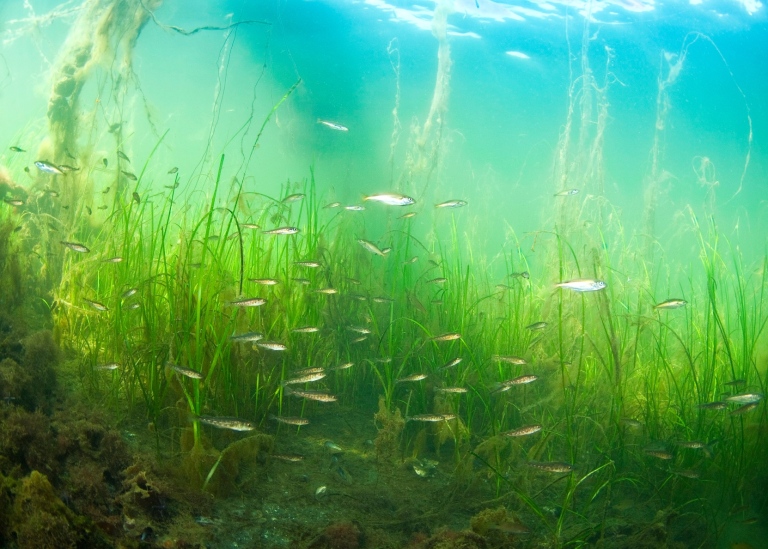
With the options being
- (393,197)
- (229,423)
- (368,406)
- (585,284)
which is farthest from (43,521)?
(393,197)

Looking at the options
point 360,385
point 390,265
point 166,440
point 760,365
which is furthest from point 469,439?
point 760,365

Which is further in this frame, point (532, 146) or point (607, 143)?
point (532, 146)

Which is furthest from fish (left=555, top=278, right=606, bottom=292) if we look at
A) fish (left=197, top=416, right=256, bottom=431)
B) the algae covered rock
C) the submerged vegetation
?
the algae covered rock

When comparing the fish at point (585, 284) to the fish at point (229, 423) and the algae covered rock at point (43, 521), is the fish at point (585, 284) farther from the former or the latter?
the algae covered rock at point (43, 521)

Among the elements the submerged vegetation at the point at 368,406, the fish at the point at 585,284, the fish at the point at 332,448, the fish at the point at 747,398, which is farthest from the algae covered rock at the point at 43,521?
the fish at the point at 747,398

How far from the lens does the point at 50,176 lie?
31.1 ft

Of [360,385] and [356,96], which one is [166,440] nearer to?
[360,385]

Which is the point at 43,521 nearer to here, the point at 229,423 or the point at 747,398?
the point at 229,423

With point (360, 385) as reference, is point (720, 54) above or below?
above

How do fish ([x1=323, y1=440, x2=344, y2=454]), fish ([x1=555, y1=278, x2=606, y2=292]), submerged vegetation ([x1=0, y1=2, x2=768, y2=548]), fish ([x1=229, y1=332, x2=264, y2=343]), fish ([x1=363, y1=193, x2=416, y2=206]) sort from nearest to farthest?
submerged vegetation ([x1=0, y1=2, x2=768, y2=548]) → fish ([x1=229, y1=332, x2=264, y2=343]) → fish ([x1=555, y1=278, x2=606, y2=292]) → fish ([x1=323, y1=440, x2=344, y2=454]) → fish ([x1=363, y1=193, x2=416, y2=206])

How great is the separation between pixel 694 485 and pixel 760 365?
246 cm

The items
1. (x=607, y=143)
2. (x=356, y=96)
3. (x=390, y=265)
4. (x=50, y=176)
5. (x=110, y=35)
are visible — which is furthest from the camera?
(x=607, y=143)

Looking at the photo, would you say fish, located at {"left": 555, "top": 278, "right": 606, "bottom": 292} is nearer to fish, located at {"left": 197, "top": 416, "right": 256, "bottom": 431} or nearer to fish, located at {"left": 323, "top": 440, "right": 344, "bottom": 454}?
fish, located at {"left": 323, "top": 440, "right": 344, "bottom": 454}

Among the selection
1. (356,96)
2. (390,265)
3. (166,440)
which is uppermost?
(356,96)
